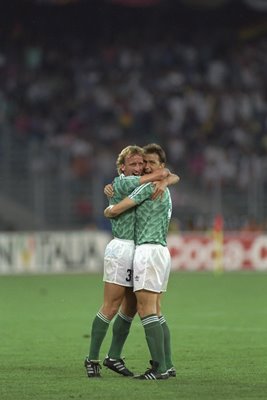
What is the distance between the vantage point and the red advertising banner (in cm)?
3086

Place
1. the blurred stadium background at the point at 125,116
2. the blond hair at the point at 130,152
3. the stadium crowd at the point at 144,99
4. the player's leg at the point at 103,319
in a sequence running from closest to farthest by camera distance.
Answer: the blond hair at the point at 130,152 < the player's leg at the point at 103,319 < the blurred stadium background at the point at 125,116 < the stadium crowd at the point at 144,99

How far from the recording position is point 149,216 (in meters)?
10.6

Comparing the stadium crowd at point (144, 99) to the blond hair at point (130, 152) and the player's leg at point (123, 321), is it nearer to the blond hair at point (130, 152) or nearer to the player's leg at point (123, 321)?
the player's leg at point (123, 321)

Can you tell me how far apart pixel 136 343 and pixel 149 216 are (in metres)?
3.96

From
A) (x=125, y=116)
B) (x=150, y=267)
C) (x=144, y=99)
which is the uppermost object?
(x=144, y=99)

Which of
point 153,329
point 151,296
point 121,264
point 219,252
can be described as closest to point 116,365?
point 153,329

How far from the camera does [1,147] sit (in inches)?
1241

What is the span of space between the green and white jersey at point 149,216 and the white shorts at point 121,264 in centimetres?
11

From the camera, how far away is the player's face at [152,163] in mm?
10664

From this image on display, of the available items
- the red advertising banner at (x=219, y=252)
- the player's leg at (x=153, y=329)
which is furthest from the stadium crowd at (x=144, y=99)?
the player's leg at (x=153, y=329)

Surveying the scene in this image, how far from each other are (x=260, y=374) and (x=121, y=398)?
2.05 metres

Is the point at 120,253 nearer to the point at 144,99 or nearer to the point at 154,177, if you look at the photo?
the point at 154,177

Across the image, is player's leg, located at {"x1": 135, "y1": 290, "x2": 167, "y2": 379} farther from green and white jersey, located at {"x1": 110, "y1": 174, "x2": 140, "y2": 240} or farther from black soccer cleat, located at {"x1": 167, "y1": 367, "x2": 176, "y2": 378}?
green and white jersey, located at {"x1": 110, "y1": 174, "x2": 140, "y2": 240}

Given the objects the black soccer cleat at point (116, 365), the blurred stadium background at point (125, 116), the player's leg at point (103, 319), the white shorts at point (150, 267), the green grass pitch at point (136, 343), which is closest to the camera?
the green grass pitch at point (136, 343)
